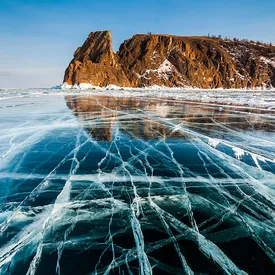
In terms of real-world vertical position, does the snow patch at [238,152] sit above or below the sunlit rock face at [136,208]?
below

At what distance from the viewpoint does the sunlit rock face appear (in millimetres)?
2127

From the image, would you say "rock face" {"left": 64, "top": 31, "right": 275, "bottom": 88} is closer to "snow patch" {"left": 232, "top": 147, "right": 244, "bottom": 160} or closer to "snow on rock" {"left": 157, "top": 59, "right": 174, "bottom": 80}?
"snow on rock" {"left": 157, "top": 59, "right": 174, "bottom": 80}

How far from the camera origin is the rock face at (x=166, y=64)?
273ft

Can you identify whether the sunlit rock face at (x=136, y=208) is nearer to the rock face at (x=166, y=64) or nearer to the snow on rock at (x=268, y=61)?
the rock face at (x=166, y=64)

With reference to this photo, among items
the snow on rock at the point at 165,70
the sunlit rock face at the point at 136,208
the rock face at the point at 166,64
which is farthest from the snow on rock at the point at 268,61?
the sunlit rock face at the point at 136,208

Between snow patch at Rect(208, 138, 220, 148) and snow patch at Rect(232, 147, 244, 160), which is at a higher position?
snow patch at Rect(232, 147, 244, 160)

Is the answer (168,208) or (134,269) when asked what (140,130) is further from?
(134,269)

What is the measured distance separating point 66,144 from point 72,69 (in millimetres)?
79345

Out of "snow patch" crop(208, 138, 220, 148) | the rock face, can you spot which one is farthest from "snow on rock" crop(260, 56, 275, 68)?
"snow patch" crop(208, 138, 220, 148)

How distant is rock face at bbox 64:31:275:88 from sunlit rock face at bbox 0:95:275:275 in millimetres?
76368

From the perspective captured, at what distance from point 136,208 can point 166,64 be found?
105 m

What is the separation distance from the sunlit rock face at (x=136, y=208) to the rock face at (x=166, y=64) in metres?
76.4

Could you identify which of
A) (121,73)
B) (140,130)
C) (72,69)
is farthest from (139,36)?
(140,130)

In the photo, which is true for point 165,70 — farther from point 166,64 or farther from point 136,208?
point 136,208
